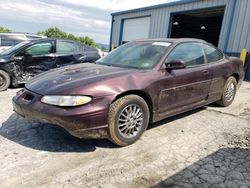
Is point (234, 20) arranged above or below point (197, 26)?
below

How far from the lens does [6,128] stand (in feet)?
13.2

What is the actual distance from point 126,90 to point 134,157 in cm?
86

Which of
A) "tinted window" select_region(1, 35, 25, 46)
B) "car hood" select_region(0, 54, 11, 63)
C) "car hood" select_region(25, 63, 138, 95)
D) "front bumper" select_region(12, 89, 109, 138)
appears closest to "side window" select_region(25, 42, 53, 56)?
"car hood" select_region(0, 54, 11, 63)

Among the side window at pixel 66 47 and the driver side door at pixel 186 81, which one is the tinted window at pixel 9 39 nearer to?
the side window at pixel 66 47

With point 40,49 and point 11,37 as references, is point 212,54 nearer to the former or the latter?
point 40,49

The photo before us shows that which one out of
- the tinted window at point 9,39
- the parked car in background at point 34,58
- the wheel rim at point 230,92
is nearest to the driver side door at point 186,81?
the wheel rim at point 230,92

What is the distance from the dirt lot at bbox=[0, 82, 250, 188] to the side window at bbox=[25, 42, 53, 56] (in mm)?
3141

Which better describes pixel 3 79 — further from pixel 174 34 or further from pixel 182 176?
pixel 174 34

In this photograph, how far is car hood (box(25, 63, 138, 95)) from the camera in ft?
10.5

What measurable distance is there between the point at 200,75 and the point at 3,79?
5.10m

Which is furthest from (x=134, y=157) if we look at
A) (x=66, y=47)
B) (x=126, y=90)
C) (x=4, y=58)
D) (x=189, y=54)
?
(x=66, y=47)

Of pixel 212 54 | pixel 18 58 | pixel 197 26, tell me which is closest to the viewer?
pixel 212 54

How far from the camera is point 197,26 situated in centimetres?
2158

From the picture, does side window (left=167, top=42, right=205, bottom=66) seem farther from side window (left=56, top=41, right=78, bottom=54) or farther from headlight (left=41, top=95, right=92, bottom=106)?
side window (left=56, top=41, right=78, bottom=54)
